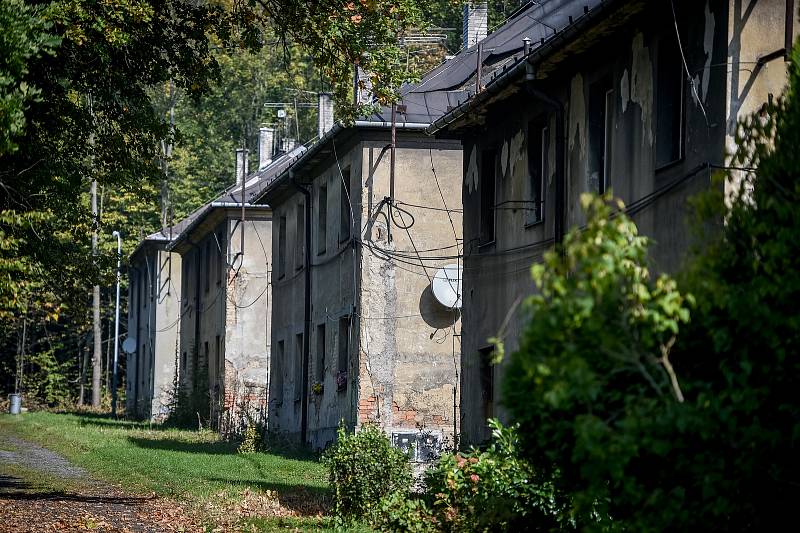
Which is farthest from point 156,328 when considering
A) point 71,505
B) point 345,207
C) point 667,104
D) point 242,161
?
point 667,104

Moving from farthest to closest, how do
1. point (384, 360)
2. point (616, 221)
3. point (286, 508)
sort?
point (384, 360) → point (286, 508) → point (616, 221)

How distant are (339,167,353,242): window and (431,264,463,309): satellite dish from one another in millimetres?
3044

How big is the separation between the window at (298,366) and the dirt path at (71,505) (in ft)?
25.7

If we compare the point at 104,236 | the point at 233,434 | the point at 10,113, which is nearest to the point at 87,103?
the point at 10,113

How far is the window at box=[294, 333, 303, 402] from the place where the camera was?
98.1ft

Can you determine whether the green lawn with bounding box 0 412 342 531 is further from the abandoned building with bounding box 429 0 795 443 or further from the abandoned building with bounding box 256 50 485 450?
the abandoned building with bounding box 429 0 795 443

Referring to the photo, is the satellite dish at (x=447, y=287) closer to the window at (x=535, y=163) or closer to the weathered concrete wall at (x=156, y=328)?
the window at (x=535, y=163)

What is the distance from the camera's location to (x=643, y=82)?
1338 cm

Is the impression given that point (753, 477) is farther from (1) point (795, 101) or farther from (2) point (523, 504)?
(2) point (523, 504)

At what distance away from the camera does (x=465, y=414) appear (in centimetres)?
1978

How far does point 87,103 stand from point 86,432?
19.0 m

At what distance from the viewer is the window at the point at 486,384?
18.9 metres

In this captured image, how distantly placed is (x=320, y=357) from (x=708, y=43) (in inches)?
689

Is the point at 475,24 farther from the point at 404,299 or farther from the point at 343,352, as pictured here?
the point at 343,352
